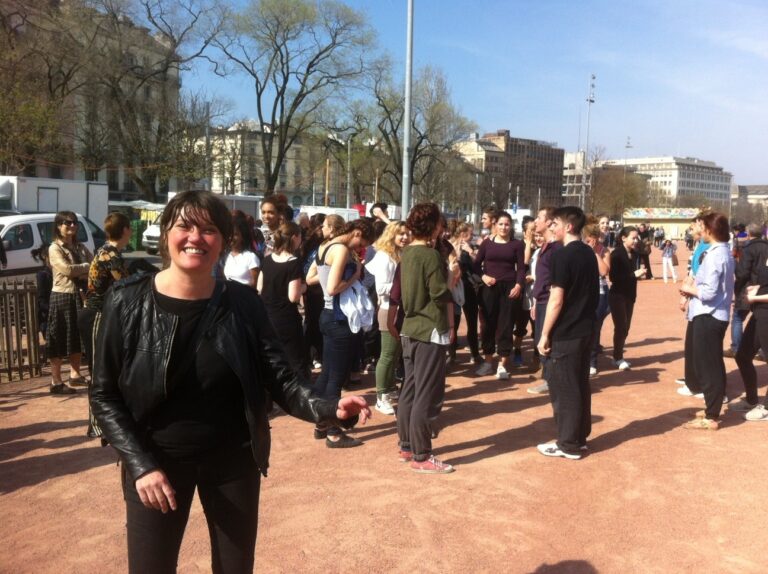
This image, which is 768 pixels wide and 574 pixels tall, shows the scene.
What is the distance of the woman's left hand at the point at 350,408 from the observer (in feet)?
7.44

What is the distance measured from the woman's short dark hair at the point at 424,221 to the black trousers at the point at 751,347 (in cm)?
360

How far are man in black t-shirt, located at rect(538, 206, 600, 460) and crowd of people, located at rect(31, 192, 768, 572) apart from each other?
0.04 feet

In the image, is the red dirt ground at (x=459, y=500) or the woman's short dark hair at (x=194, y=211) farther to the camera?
the red dirt ground at (x=459, y=500)

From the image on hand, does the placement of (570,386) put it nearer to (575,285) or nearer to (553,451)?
(553,451)

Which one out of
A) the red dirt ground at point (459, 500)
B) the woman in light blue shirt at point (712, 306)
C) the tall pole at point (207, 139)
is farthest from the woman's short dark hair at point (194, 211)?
the tall pole at point (207, 139)

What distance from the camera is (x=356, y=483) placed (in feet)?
15.4

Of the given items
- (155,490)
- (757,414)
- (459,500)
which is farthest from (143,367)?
(757,414)

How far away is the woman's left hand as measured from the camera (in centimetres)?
227

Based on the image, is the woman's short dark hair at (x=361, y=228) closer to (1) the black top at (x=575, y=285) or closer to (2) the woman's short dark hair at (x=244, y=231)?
(2) the woman's short dark hair at (x=244, y=231)

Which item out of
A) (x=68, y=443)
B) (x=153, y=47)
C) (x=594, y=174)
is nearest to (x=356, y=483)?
(x=68, y=443)

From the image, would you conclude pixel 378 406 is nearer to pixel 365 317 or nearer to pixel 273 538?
pixel 365 317

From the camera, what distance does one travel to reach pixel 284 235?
18.4 feet

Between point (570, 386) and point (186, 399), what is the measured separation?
371cm

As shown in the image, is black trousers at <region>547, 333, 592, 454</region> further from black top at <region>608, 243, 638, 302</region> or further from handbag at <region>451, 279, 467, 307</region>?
black top at <region>608, 243, 638, 302</region>
